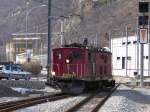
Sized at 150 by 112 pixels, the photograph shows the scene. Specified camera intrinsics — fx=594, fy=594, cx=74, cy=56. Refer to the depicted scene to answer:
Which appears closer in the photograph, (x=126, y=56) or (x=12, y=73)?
(x=12, y=73)

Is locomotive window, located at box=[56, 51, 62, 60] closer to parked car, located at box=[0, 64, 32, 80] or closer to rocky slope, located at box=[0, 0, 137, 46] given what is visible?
parked car, located at box=[0, 64, 32, 80]

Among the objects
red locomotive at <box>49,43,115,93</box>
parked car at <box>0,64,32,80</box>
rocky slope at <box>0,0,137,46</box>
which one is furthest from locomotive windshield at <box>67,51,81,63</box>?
rocky slope at <box>0,0,137,46</box>

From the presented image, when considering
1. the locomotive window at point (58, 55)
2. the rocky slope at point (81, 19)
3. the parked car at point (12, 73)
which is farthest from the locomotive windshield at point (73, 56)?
the rocky slope at point (81, 19)

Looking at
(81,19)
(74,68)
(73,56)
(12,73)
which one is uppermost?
(81,19)

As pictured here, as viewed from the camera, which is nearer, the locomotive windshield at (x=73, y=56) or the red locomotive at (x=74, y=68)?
the red locomotive at (x=74, y=68)

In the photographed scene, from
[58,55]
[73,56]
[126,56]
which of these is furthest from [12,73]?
[126,56]

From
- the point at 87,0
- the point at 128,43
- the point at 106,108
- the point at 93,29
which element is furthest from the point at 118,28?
the point at 106,108

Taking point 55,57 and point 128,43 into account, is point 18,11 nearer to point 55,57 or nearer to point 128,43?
point 128,43

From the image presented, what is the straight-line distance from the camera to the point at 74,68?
1532 inches

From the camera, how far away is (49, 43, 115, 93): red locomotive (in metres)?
38.4

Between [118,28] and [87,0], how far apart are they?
28656mm

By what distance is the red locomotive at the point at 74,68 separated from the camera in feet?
126

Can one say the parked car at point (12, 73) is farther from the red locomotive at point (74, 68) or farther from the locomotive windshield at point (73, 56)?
the locomotive windshield at point (73, 56)

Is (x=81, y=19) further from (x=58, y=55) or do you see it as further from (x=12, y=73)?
(x=58, y=55)
